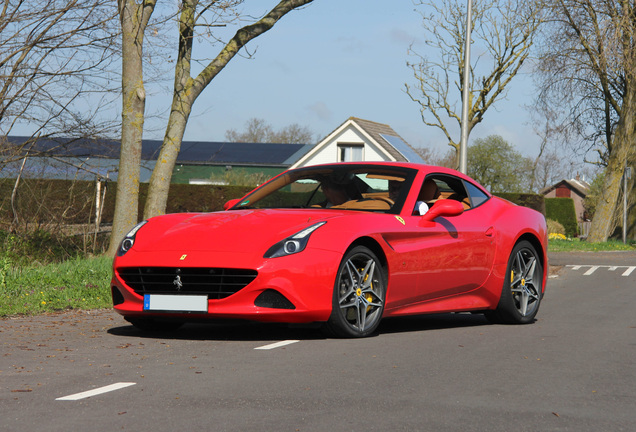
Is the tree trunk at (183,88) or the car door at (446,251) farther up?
the tree trunk at (183,88)

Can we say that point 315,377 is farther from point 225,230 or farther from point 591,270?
point 591,270

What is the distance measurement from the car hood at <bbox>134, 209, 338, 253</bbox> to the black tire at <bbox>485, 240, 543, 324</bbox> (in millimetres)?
2263

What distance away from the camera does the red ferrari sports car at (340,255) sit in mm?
6848

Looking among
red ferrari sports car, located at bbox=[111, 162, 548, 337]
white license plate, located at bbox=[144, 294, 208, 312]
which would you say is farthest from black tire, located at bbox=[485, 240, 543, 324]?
white license plate, located at bbox=[144, 294, 208, 312]

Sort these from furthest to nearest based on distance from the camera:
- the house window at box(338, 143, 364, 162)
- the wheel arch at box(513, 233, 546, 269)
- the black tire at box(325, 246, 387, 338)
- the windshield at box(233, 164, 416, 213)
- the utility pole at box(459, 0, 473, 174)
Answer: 1. the house window at box(338, 143, 364, 162)
2. the utility pole at box(459, 0, 473, 174)
3. the wheel arch at box(513, 233, 546, 269)
4. the windshield at box(233, 164, 416, 213)
5. the black tire at box(325, 246, 387, 338)

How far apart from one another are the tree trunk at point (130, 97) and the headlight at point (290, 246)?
28.2 feet

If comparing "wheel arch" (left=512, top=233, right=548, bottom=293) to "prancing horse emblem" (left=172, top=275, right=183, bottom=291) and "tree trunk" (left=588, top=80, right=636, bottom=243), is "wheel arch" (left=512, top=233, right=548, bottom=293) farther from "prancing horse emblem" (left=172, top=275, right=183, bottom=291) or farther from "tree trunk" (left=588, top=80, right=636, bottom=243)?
"tree trunk" (left=588, top=80, right=636, bottom=243)

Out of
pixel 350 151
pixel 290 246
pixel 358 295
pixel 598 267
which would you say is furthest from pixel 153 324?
pixel 350 151

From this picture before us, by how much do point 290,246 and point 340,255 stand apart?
409 mm

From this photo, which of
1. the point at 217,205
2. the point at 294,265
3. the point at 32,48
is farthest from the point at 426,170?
the point at 217,205

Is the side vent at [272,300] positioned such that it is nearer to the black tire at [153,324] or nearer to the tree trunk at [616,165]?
the black tire at [153,324]

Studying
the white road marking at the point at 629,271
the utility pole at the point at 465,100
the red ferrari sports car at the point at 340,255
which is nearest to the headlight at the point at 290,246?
the red ferrari sports car at the point at 340,255

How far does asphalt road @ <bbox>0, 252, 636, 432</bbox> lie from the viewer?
4.36 metres

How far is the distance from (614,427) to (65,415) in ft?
8.36
